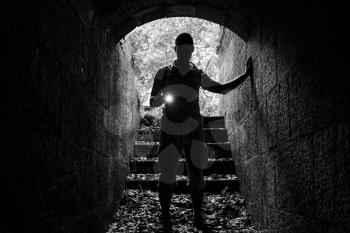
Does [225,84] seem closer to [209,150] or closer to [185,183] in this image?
[185,183]

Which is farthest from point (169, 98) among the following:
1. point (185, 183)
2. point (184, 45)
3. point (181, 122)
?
point (185, 183)

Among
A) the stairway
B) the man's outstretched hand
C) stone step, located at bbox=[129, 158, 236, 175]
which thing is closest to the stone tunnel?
the man's outstretched hand

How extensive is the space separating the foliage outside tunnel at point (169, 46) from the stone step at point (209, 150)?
145 inches

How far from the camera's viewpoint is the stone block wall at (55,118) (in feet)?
4.42

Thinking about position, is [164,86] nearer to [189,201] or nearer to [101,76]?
[101,76]

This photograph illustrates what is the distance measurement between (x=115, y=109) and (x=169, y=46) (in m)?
6.25

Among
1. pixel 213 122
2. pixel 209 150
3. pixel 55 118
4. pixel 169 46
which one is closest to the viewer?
pixel 55 118

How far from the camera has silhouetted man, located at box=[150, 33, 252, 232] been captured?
3449mm

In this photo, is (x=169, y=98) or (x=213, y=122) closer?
(x=169, y=98)

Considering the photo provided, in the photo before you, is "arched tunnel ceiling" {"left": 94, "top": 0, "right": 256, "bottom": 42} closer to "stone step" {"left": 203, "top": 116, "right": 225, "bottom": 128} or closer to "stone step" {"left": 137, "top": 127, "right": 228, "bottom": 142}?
"stone step" {"left": 137, "top": 127, "right": 228, "bottom": 142}

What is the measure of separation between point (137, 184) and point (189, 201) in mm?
846

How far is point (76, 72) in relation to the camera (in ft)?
7.51

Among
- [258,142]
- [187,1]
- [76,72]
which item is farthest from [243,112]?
[76,72]

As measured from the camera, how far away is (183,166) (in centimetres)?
491
